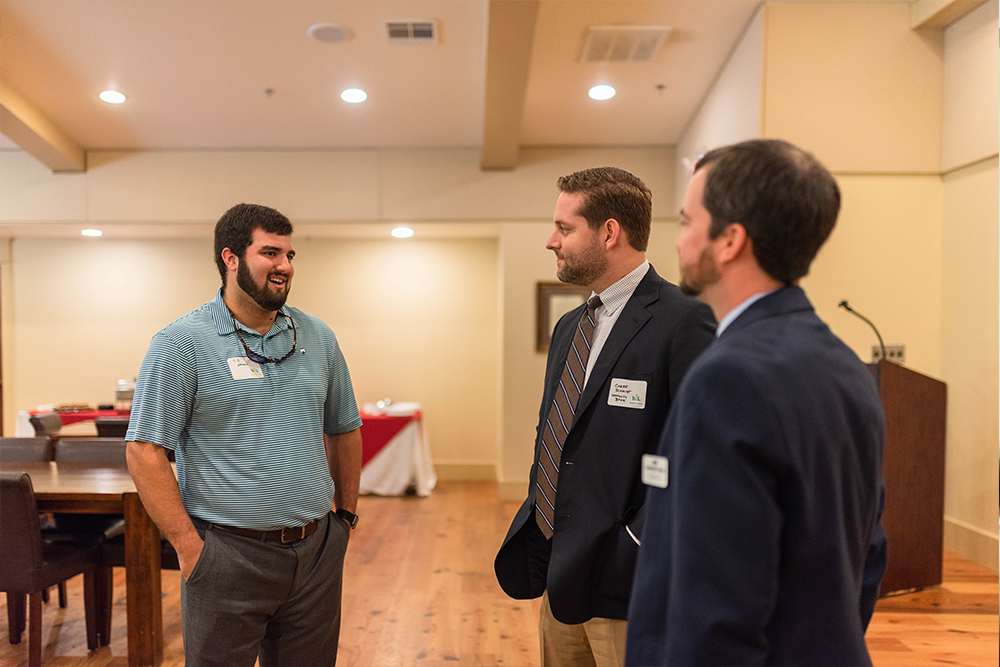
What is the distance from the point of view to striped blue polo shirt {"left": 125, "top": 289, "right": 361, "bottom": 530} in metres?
1.58

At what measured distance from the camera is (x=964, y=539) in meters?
3.77

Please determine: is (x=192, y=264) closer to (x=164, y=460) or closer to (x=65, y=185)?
(x=65, y=185)

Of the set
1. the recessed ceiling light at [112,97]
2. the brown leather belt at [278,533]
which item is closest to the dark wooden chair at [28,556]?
the brown leather belt at [278,533]

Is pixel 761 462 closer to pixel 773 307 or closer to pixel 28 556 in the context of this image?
pixel 773 307

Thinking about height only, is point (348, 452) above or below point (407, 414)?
above

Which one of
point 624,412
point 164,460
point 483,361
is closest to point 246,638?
point 164,460

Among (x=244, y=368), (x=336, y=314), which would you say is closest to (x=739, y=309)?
(x=244, y=368)

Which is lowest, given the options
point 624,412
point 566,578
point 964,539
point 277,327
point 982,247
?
point 964,539

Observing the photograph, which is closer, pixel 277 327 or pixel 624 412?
pixel 624 412

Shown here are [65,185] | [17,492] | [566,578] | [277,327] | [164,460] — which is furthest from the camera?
[65,185]

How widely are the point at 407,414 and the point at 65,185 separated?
3750 mm

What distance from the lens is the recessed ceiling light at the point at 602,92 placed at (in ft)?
15.4

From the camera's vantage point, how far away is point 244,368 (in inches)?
65.5

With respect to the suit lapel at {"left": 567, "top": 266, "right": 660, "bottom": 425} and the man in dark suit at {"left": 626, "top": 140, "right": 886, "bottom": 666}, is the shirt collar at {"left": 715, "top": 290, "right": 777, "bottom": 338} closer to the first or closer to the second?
the man in dark suit at {"left": 626, "top": 140, "right": 886, "bottom": 666}
